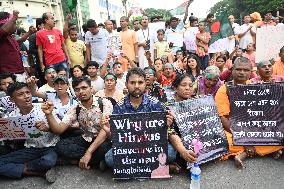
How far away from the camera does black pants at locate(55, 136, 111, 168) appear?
4.47 meters

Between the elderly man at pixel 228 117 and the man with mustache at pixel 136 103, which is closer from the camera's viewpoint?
the man with mustache at pixel 136 103

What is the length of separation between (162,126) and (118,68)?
114 inches

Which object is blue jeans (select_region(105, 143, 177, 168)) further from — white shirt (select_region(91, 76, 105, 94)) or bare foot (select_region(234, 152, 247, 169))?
white shirt (select_region(91, 76, 105, 94))

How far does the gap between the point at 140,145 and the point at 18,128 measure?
1753 millimetres

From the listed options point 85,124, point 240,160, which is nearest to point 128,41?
point 85,124

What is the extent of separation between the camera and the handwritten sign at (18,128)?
4.43 m

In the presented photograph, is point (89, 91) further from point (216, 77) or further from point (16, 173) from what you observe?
point (216, 77)

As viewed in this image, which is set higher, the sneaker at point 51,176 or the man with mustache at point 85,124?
the man with mustache at point 85,124

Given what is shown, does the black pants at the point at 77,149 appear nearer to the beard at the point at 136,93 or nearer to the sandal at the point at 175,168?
the beard at the point at 136,93

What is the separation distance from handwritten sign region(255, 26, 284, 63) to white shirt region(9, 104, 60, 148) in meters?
4.00

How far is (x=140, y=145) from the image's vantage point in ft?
13.4

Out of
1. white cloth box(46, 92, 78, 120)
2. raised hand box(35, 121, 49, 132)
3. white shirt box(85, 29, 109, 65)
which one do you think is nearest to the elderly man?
white cloth box(46, 92, 78, 120)

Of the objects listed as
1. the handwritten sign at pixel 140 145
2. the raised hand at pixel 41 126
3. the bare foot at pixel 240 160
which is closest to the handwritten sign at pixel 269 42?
the bare foot at pixel 240 160

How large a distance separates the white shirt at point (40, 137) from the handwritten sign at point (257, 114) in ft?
8.29
